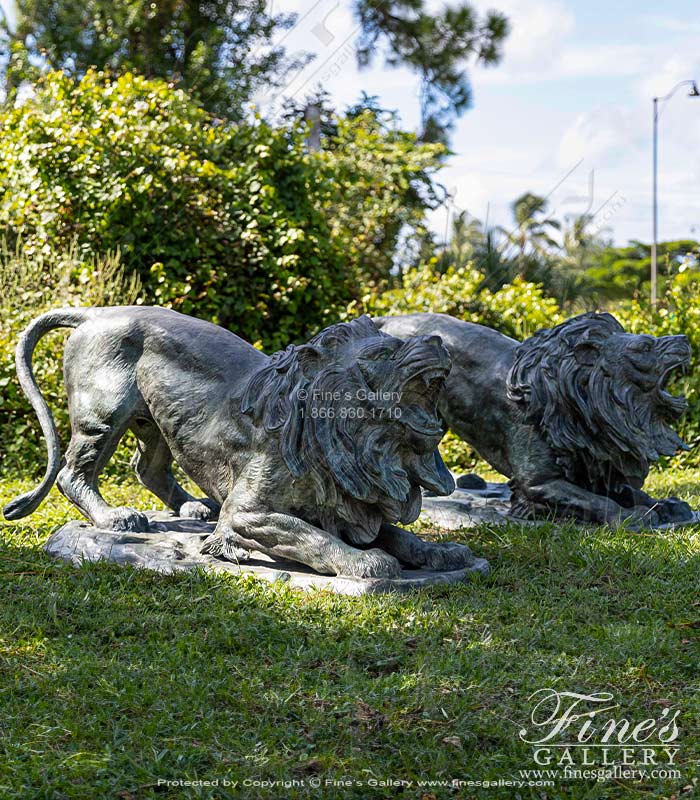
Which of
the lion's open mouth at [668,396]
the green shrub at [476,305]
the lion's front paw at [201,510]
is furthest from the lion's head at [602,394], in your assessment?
the green shrub at [476,305]

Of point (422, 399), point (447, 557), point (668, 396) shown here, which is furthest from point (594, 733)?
point (668, 396)

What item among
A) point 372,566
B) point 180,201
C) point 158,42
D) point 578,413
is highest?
point 158,42

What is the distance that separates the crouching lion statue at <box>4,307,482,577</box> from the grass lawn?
1.08ft

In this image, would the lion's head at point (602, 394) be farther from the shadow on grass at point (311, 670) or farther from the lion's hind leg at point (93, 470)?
the lion's hind leg at point (93, 470)

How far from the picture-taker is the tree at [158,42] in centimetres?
1747

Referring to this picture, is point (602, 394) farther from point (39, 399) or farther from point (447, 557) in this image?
point (39, 399)

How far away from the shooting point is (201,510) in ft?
19.7

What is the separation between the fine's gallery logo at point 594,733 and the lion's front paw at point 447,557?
1.33m

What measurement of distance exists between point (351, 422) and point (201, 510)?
1702 millimetres

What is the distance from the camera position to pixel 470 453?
1032 centimetres

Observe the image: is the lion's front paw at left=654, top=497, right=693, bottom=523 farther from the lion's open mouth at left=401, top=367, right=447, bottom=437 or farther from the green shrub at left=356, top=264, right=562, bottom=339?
the green shrub at left=356, top=264, right=562, bottom=339

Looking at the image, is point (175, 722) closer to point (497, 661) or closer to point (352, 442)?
point (497, 661)

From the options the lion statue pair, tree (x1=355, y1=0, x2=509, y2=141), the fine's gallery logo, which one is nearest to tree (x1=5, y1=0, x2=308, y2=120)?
tree (x1=355, y1=0, x2=509, y2=141)

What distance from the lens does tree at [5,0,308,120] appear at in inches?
688
